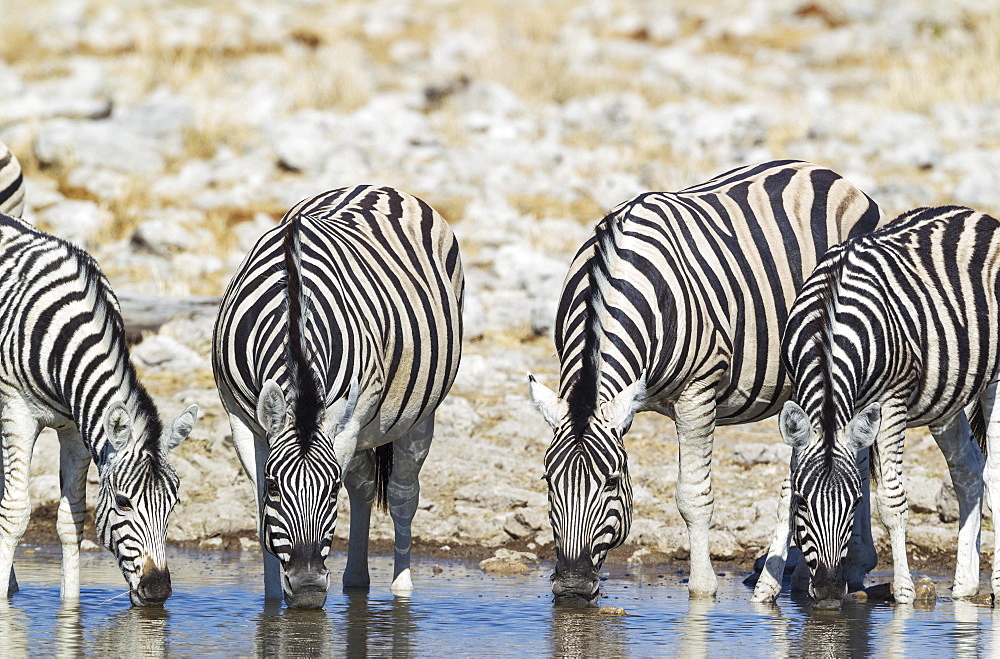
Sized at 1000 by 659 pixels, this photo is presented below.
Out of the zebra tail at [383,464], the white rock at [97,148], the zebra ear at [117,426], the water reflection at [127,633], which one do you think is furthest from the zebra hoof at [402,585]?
the white rock at [97,148]

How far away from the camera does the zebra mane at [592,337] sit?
6574 millimetres

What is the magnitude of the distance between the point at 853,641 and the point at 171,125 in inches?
565

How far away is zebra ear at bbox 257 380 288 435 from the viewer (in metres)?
6.25

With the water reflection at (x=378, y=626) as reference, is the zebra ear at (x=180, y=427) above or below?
above

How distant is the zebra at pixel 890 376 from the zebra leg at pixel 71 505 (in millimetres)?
3505

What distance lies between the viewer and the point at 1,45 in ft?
81.0

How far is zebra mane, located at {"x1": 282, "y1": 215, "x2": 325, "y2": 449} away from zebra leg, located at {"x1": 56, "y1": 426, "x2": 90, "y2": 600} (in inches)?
56.7

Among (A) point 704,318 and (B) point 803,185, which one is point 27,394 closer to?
(A) point 704,318

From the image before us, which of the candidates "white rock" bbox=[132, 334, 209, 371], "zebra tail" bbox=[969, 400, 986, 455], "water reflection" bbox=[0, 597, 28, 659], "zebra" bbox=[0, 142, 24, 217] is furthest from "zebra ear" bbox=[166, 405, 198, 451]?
"white rock" bbox=[132, 334, 209, 371]

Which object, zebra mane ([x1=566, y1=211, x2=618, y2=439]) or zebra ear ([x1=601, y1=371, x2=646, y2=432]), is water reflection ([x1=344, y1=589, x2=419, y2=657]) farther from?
zebra ear ([x1=601, y1=371, x2=646, y2=432])

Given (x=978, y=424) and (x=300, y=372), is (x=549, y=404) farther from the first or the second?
(x=978, y=424)

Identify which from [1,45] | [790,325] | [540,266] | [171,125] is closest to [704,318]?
[790,325]

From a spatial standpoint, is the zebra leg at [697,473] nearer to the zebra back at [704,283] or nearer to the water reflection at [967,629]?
the zebra back at [704,283]

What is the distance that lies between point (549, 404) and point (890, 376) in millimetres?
1766
